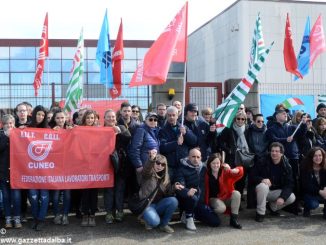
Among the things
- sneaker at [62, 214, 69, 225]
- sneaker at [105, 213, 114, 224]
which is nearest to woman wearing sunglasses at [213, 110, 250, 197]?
sneaker at [105, 213, 114, 224]

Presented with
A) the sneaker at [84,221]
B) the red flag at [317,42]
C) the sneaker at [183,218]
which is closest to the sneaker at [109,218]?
the sneaker at [84,221]

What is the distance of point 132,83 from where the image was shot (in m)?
7.16

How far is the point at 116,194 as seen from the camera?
7.30 meters

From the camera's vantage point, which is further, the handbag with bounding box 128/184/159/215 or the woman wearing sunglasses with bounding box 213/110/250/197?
the woman wearing sunglasses with bounding box 213/110/250/197

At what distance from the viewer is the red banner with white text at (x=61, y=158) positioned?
6914 mm

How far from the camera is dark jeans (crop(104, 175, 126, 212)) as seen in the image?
7.27 m

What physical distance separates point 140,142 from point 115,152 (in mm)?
549

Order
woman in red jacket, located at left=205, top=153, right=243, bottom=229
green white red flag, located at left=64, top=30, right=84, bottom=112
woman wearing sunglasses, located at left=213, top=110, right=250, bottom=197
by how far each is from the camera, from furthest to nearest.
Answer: green white red flag, located at left=64, top=30, right=84, bottom=112, woman wearing sunglasses, located at left=213, top=110, right=250, bottom=197, woman in red jacket, located at left=205, top=153, right=243, bottom=229

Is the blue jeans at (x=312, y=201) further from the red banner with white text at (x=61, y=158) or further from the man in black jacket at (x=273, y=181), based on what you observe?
the red banner with white text at (x=61, y=158)

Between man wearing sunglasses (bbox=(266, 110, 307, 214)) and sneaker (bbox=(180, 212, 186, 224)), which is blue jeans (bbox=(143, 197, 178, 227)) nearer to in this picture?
sneaker (bbox=(180, 212, 186, 224))

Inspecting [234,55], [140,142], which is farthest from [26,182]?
[234,55]

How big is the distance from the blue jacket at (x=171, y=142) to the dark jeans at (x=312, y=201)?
225 centimetres

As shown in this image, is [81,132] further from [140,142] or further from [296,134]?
[296,134]

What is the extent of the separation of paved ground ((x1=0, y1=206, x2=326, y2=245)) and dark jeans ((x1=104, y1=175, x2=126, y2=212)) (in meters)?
0.30
